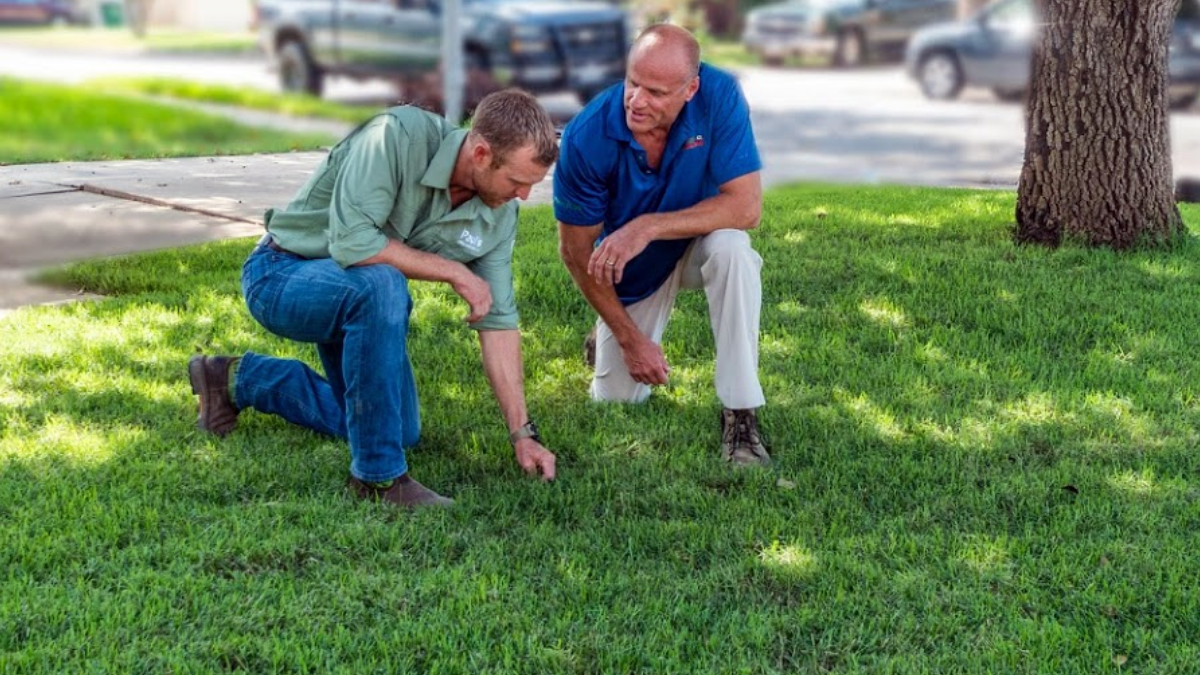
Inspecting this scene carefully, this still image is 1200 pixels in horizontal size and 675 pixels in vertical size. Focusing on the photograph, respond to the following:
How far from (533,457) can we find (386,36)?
7.35 feet

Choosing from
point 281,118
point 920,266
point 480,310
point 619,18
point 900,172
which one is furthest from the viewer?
point 619,18

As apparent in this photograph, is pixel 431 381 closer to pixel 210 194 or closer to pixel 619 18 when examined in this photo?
pixel 210 194

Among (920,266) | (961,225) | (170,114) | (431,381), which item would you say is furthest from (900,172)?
(170,114)

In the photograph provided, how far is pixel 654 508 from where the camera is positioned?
13.1 ft

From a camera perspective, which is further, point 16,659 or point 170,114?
point 16,659

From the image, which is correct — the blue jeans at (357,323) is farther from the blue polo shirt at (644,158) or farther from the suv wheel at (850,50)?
the suv wheel at (850,50)

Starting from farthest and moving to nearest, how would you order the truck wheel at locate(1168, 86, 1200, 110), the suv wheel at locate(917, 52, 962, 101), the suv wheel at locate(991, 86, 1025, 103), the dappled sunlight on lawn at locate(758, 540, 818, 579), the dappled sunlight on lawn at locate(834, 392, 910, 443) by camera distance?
the suv wheel at locate(917, 52, 962, 101)
the suv wheel at locate(991, 86, 1025, 103)
the truck wheel at locate(1168, 86, 1200, 110)
the dappled sunlight on lawn at locate(834, 392, 910, 443)
the dappled sunlight on lawn at locate(758, 540, 818, 579)

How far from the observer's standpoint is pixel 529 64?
1386 cm

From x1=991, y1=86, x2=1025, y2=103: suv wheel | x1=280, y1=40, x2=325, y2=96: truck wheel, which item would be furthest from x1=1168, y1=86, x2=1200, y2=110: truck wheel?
x1=280, y1=40, x2=325, y2=96: truck wheel

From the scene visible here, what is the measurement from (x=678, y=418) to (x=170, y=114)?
3.21 meters

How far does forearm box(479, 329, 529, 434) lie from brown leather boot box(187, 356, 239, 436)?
0.90 m

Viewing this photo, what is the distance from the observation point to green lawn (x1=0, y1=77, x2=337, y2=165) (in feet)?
4.68

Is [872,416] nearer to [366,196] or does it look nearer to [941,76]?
[366,196]

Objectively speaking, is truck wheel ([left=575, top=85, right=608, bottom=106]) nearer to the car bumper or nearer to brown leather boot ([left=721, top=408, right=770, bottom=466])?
the car bumper
